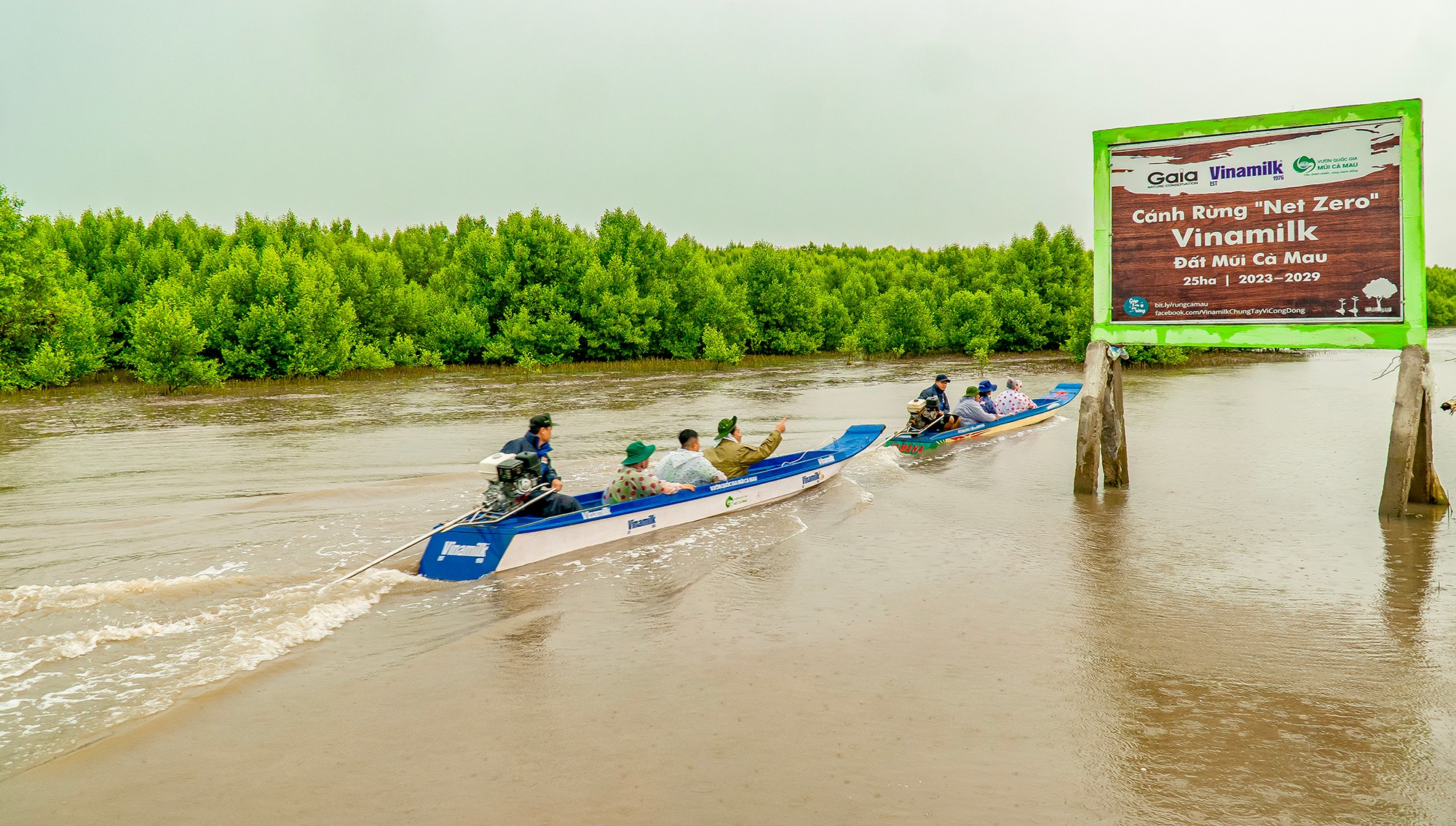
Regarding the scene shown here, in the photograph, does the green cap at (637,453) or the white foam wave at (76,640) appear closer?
the white foam wave at (76,640)


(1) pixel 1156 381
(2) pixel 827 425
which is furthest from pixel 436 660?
(1) pixel 1156 381

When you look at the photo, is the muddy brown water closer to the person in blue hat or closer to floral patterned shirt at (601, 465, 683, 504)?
floral patterned shirt at (601, 465, 683, 504)

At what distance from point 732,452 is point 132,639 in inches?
317

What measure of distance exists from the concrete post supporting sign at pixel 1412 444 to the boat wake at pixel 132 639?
11596mm

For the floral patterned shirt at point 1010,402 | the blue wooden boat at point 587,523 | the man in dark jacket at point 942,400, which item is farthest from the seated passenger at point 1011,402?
the blue wooden boat at point 587,523

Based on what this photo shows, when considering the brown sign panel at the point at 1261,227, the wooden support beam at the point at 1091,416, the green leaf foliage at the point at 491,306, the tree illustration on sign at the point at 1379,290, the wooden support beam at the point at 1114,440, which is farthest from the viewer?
the green leaf foliage at the point at 491,306

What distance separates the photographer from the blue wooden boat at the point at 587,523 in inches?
382

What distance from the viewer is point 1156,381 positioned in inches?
1431

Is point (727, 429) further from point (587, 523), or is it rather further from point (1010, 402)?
point (1010, 402)

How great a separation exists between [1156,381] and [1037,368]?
34.9ft

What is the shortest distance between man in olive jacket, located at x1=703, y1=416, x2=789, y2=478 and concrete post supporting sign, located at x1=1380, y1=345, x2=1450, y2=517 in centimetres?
784

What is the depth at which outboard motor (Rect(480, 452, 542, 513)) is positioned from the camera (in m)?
10.2

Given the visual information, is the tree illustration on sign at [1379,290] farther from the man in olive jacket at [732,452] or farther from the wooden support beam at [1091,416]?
the man in olive jacket at [732,452]

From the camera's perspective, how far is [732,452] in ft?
45.1
